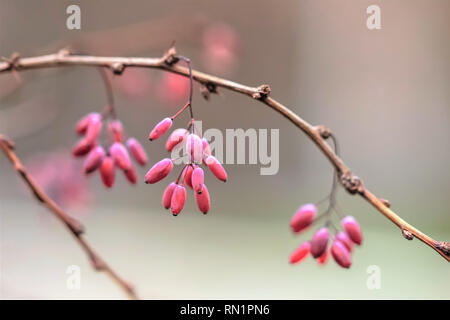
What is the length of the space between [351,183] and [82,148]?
453 millimetres

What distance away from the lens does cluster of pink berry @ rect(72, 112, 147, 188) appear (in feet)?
2.58

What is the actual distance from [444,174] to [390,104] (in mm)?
737

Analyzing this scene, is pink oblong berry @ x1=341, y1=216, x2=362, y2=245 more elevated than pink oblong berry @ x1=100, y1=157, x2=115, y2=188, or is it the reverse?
pink oblong berry @ x1=100, y1=157, x2=115, y2=188

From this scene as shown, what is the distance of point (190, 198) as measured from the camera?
382 centimetres

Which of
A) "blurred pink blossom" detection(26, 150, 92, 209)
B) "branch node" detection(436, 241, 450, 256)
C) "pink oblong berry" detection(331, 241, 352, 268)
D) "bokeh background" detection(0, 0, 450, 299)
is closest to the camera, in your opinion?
"branch node" detection(436, 241, 450, 256)

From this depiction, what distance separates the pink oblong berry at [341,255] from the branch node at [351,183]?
0.42ft

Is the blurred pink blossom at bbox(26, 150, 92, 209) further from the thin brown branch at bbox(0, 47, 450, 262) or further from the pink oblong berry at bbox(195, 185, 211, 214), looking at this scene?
the pink oblong berry at bbox(195, 185, 211, 214)

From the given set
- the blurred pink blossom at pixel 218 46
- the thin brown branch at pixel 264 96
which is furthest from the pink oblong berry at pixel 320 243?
the blurred pink blossom at pixel 218 46

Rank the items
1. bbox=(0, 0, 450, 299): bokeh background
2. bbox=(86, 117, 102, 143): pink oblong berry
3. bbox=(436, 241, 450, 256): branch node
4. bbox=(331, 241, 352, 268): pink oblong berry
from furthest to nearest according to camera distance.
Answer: bbox=(0, 0, 450, 299): bokeh background
bbox=(86, 117, 102, 143): pink oblong berry
bbox=(331, 241, 352, 268): pink oblong berry
bbox=(436, 241, 450, 256): branch node

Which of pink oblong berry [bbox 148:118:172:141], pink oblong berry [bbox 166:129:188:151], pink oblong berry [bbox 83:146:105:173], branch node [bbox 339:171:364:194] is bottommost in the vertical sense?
branch node [bbox 339:171:364:194]

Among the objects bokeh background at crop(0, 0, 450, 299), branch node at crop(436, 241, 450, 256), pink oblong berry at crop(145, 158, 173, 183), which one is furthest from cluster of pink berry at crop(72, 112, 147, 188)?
bokeh background at crop(0, 0, 450, 299)

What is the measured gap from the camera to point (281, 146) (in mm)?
3922

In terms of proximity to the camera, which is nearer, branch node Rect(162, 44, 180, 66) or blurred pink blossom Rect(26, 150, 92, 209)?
branch node Rect(162, 44, 180, 66)
